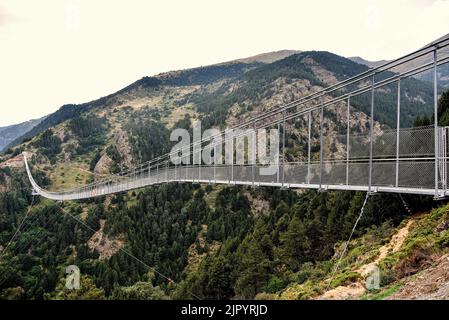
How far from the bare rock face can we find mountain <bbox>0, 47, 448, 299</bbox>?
394 millimetres

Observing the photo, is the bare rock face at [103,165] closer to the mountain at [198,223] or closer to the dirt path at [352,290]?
the mountain at [198,223]

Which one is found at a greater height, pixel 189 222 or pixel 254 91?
pixel 254 91

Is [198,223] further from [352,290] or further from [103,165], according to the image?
[352,290]

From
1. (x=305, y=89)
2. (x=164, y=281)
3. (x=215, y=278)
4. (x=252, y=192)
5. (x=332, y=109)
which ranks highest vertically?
(x=305, y=89)

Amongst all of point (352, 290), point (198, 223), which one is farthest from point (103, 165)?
point (352, 290)

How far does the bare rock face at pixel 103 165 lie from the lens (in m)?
96.8

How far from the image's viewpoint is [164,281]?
51.6 m

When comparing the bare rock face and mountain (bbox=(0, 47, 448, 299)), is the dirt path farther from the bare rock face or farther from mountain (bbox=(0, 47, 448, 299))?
the bare rock face

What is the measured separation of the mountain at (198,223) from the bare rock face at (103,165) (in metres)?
0.39

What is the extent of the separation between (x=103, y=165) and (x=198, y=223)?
4380 cm

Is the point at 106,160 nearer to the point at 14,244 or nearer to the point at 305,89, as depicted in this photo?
the point at 14,244

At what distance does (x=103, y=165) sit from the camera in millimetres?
98125

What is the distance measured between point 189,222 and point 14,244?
28617 mm
